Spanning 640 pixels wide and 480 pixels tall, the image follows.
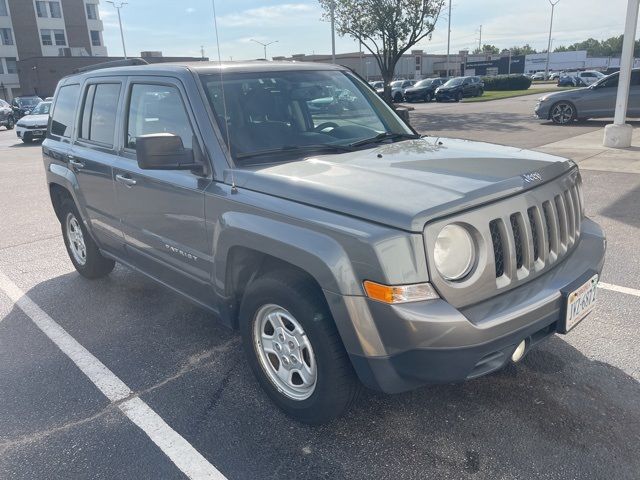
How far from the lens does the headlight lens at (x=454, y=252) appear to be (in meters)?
2.45

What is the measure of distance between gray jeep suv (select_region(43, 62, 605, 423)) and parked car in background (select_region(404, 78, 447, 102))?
113ft

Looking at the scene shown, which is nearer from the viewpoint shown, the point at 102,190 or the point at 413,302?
the point at 413,302

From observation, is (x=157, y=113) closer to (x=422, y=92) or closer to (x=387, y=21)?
(x=387, y=21)

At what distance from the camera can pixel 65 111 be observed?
16.9 ft

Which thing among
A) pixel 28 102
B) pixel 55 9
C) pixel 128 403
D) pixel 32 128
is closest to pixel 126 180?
pixel 128 403

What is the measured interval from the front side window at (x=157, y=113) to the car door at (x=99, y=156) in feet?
0.74

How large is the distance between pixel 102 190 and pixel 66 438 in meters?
2.04

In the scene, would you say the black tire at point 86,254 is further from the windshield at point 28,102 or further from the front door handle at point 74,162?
the windshield at point 28,102

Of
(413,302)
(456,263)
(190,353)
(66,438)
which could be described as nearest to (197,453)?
(66,438)

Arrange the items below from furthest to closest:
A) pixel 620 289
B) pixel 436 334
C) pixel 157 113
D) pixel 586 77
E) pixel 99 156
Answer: pixel 586 77 < pixel 620 289 < pixel 99 156 < pixel 157 113 < pixel 436 334

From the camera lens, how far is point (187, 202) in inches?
133

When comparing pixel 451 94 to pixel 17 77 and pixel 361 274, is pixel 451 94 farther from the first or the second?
pixel 17 77

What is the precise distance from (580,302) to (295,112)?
6.82 ft

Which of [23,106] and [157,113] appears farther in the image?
[23,106]
